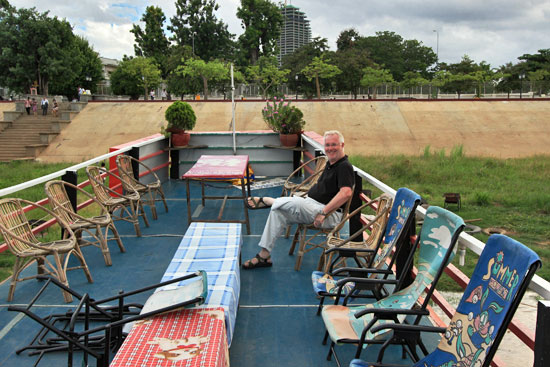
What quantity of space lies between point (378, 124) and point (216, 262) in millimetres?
25789

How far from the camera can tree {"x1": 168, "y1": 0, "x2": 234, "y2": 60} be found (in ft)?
204

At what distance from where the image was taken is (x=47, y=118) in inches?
1205

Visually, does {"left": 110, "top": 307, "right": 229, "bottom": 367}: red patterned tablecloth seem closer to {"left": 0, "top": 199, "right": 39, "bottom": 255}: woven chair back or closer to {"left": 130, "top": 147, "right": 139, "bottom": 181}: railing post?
{"left": 0, "top": 199, "right": 39, "bottom": 255}: woven chair back

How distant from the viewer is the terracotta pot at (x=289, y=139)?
9.54 m

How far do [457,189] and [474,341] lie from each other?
1427 cm

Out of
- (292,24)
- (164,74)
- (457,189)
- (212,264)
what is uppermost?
(292,24)

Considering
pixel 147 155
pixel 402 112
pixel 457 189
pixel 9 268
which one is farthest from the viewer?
pixel 402 112

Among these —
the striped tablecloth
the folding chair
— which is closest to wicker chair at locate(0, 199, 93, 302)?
the folding chair

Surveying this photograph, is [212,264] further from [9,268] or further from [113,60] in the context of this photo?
[113,60]

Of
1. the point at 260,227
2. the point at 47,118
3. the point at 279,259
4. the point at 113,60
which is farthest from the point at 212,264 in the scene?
the point at 113,60

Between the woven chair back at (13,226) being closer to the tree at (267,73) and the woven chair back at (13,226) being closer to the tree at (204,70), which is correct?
the tree at (204,70)

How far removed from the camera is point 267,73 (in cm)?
5072

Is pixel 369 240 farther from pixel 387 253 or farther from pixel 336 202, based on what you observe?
pixel 387 253

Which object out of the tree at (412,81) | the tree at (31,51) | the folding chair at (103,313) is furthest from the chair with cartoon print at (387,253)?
the tree at (412,81)
